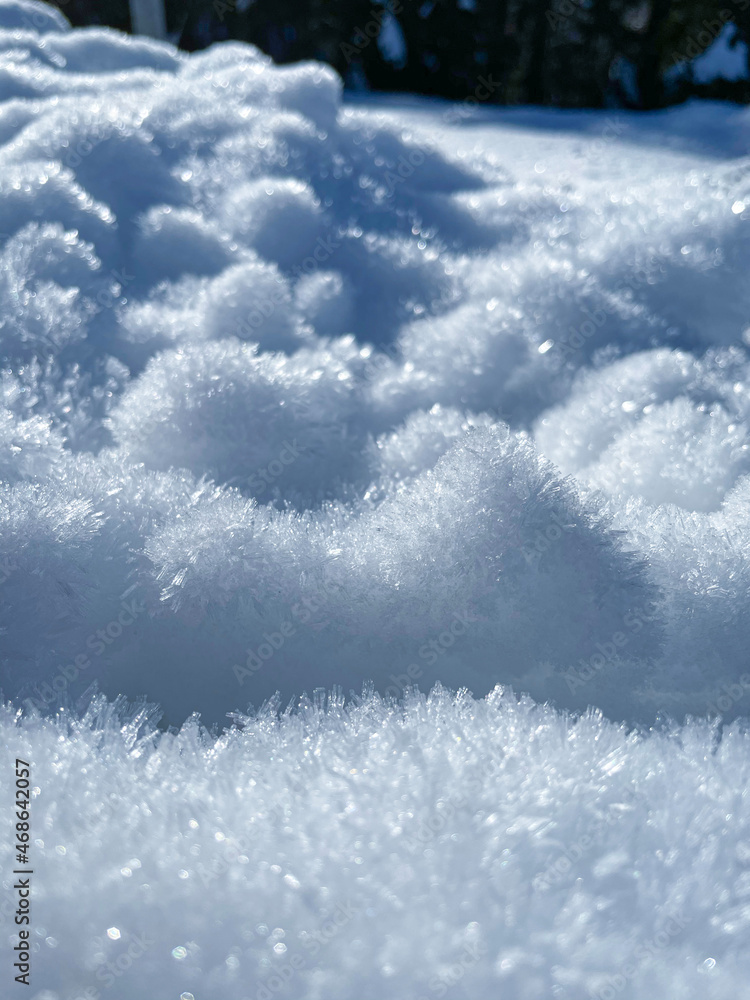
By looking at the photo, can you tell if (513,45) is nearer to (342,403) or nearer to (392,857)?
(342,403)

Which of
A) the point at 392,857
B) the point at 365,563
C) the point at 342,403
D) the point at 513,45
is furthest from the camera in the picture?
the point at 513,45

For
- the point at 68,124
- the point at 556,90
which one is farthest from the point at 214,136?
the point at 556,90

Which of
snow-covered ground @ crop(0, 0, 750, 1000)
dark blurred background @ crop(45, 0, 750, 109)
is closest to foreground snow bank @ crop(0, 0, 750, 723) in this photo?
snow-covered ground @ crop(0, 0, 750, 1000)

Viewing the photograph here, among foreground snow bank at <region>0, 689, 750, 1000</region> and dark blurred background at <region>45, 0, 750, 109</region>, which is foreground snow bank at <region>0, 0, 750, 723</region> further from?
dark blurred background at <region>45, 0, 750, 109</region>

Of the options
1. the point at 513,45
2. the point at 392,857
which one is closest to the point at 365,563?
the point at 392,857

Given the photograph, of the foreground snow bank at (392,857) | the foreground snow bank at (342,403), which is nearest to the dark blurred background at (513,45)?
the foreground snow bank at (342,403)

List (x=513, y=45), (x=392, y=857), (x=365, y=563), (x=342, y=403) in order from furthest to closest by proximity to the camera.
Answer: (x=513, y=45), (x=342, y=403), (x=365, y=563), (x=392, y=857)

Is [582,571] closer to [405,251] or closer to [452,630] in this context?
[452,630]
